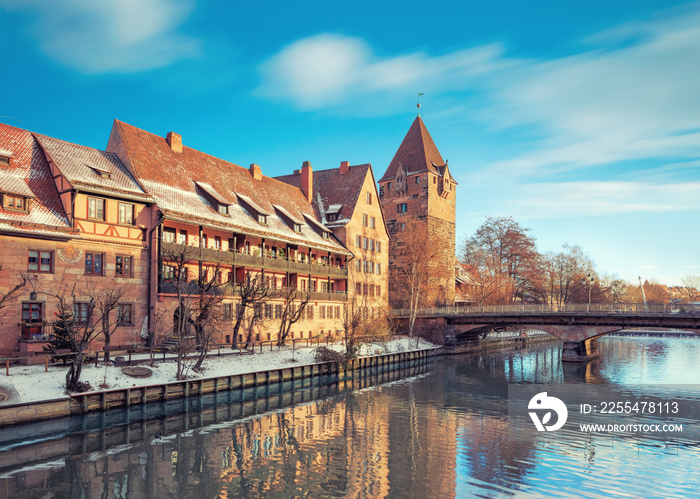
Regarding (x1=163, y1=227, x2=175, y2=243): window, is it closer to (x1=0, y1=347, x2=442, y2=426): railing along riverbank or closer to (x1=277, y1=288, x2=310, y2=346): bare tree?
(x1=277, y1=288, x2=310, y2=346): bare tree

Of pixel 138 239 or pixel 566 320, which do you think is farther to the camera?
pixel 566 320

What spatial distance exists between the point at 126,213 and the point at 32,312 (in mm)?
8687

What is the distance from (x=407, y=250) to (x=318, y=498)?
5765 cm

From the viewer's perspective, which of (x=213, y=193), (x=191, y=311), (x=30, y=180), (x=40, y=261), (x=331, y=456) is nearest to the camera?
(x=331, y=456)

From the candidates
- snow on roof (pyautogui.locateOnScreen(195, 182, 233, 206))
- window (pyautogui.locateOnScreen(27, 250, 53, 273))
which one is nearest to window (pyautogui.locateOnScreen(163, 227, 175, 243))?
snow on roof (pyautogui.locateOnScreen(195, 182, 233, 206))

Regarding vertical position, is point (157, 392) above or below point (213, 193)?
below

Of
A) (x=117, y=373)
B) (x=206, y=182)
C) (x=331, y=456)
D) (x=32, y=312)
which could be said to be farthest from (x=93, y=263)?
(x=331, y=456)

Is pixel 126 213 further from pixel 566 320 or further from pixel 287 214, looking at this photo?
pixel 566 320

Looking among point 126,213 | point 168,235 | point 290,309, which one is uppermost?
point 126,213

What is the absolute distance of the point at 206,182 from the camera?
47.0 meters

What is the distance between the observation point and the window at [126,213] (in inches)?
1410

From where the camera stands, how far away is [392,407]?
30344 mm

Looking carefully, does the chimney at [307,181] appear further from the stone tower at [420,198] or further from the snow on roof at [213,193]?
the snow on roof at [213,193]

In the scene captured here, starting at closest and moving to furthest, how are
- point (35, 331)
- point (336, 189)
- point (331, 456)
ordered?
point (331, 456), point (35, 331), point (336, 189)
